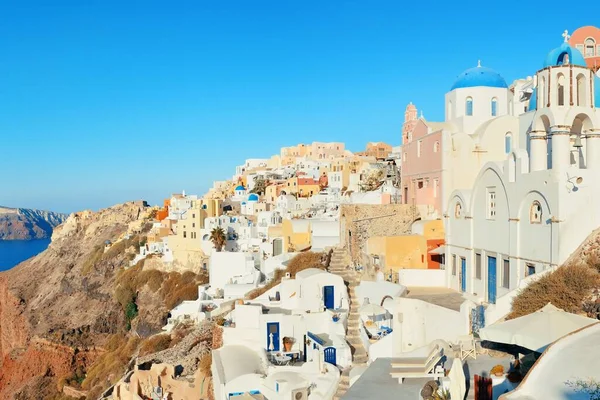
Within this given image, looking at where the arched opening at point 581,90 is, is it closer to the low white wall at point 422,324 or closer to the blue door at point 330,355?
the low white wall at point 422,324

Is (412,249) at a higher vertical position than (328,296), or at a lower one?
higher

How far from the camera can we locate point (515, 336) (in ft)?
34.1

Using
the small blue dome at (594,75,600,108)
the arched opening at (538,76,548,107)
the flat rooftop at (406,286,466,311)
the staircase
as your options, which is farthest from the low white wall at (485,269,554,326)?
the small blue dome at (594,75,600,108)

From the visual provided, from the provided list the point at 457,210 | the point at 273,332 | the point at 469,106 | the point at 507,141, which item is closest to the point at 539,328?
the point at 457,210

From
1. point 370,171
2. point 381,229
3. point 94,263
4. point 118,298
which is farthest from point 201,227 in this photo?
point 94,263

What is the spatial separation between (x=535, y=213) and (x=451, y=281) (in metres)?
5.34

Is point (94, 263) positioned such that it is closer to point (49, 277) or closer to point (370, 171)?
point (49, 277)

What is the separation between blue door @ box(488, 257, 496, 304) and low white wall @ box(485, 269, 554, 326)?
306cm

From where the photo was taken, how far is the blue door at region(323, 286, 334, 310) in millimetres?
20875

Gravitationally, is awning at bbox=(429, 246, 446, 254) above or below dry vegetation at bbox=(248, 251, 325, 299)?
above

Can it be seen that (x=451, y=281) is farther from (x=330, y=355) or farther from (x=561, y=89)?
(x=561, y=89)

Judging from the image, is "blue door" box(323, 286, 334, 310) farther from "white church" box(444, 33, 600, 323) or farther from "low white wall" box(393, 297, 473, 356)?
"low white wall" box(393, 297, 473, 356)

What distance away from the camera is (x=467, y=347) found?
1252 cm

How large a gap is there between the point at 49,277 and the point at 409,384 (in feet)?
235
